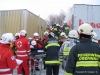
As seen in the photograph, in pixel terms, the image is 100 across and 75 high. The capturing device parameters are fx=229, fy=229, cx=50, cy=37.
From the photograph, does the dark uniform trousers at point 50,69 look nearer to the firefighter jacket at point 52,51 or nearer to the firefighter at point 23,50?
the firefighter jacket at point 52,51

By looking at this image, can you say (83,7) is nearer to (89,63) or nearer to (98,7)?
(98,7)

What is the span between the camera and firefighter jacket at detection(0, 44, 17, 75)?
497cm

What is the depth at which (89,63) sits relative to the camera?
3.94 m

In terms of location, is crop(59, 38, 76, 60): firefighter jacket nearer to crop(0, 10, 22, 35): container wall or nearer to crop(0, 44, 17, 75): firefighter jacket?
crop(0, 44, 17, 75): firefighter jacket

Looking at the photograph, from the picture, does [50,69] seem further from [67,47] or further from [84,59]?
[84,59]

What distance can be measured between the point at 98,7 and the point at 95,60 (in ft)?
28.2

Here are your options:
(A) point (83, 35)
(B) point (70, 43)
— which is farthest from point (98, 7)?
(A) point (83, 35)

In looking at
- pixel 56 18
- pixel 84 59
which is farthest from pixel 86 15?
pixel 56 18

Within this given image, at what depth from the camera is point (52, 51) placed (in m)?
7.64

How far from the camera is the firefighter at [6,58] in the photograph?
4.97 meters

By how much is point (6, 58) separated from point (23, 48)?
13.1ft

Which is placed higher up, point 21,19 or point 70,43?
point 21,19

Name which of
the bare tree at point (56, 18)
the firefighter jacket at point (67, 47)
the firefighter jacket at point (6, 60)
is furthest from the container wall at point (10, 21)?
the bare tree at point (56, 18)

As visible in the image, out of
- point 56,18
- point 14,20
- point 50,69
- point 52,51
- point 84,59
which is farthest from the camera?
point 56,18
